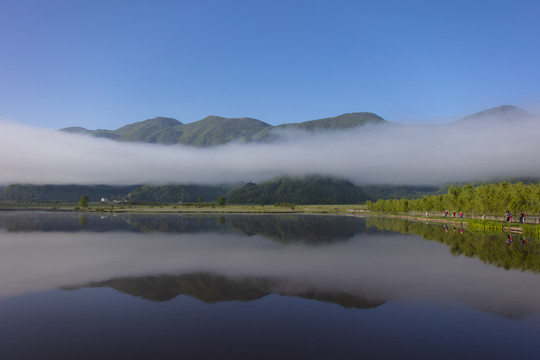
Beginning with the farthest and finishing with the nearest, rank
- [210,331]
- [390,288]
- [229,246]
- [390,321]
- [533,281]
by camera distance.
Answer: [229,246] < [533,281] < [390,288] < [390,321] < [210,331]

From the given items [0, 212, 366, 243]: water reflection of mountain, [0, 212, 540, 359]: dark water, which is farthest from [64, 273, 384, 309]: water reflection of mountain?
[0, 212, 366, 243]: water reflection of mountain

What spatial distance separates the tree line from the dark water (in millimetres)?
35557

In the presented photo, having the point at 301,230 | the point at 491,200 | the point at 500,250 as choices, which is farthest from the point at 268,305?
the point at 491,200

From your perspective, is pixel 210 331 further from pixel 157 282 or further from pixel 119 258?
pixel 119 258

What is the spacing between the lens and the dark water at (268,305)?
12.1m

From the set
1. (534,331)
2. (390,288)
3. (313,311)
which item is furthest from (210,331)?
(534,331)

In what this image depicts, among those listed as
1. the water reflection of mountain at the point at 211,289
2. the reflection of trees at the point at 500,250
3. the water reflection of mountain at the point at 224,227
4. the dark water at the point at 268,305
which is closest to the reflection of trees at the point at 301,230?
the water reflection of mountain at the point at 224,227

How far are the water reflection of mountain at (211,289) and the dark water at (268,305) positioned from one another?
0.10m

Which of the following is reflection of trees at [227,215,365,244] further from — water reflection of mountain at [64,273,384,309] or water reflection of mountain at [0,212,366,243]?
water reflection of mountain at [64,273,384,309]

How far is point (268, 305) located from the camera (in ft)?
54.7

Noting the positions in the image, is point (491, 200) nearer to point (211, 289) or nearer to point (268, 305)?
point (268, 305)

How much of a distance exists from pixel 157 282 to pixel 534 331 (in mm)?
18469

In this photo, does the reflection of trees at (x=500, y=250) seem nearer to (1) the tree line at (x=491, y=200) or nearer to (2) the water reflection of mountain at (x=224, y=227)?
(2) the water reflection of mountain at (x=224, y=227)

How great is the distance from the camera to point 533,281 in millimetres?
21359
